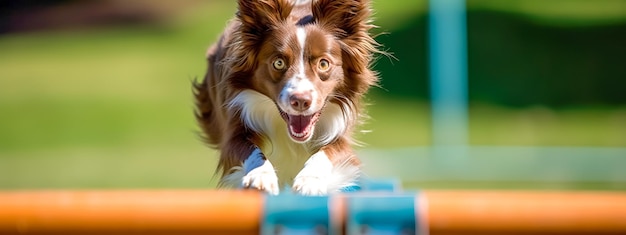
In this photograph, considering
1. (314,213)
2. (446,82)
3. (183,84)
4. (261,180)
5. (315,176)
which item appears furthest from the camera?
(183,84)

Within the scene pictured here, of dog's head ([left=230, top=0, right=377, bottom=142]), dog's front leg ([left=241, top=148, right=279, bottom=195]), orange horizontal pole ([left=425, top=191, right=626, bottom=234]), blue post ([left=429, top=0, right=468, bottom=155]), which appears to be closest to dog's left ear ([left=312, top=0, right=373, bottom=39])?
dog's head ([left=230, top=0, right=377, bottom=142])

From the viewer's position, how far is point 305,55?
140 inches

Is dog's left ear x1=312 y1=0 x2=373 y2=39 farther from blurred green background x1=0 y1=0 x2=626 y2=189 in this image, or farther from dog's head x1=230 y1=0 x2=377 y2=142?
blurred green background x1=0 y1=0 x2=626 y2=189

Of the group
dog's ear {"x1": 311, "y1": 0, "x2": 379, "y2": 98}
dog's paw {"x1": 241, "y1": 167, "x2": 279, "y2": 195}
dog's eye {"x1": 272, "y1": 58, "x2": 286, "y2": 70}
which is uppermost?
dog's ear {"x1": 311, "y1": 0, "x2": 379, "y2": 98}

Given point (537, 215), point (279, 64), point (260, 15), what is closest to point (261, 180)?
point (279, 64)

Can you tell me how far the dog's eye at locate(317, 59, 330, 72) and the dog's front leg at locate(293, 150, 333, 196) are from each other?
30 cm

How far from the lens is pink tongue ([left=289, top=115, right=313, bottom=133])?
3.55m

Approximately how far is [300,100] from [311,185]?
0.27m

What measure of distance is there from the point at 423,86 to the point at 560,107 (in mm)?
1731

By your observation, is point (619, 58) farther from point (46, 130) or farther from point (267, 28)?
point (267, 28)

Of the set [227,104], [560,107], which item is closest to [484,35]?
[560,107]

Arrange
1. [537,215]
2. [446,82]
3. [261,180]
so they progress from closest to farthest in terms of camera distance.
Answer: [537,215]
[261,180]
[446,82]

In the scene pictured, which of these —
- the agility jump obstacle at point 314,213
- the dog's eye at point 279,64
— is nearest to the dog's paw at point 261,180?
the dog's eye at point 279,64

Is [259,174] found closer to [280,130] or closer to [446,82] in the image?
[280,130]
